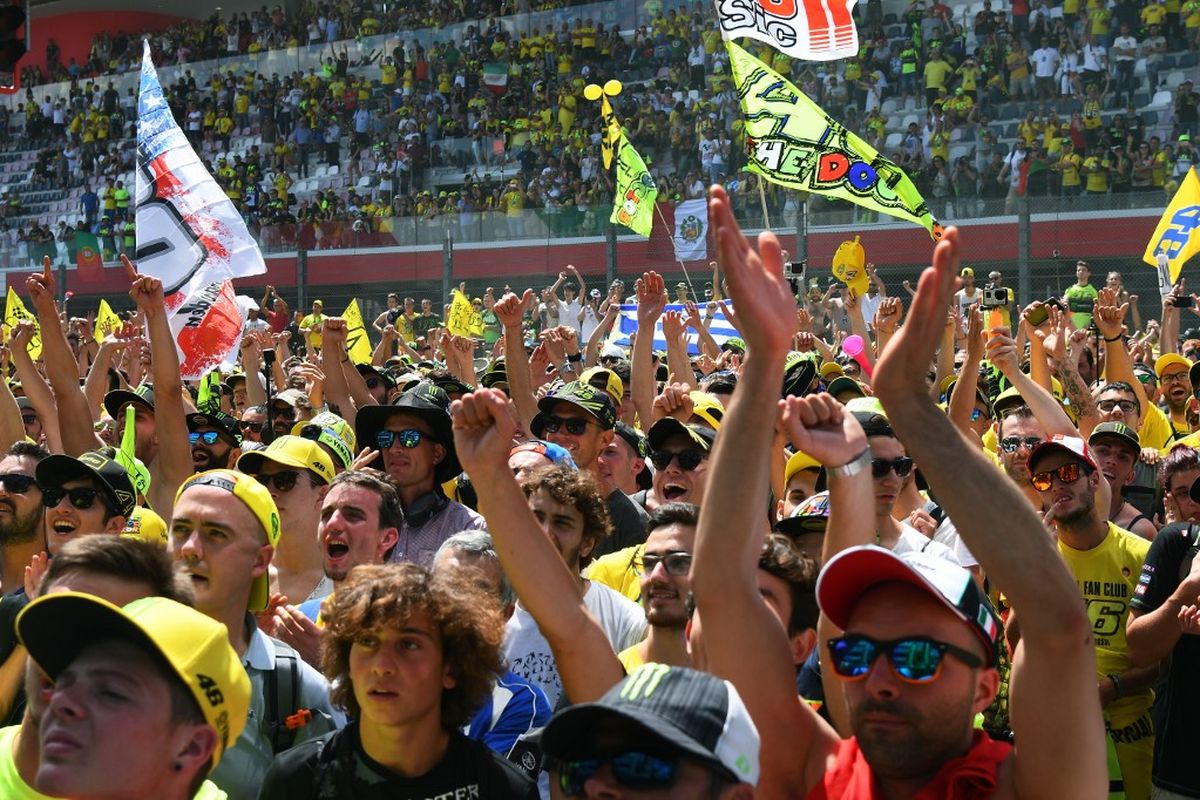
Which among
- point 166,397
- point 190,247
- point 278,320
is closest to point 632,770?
point 166,397

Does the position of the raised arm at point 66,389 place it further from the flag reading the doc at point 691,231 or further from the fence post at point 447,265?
the fence post at point 447,265

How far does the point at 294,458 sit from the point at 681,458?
1461mm

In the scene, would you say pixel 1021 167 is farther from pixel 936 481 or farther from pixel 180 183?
pixel 936 481

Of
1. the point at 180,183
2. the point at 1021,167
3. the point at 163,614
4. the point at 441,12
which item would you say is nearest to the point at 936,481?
the point at 163,614

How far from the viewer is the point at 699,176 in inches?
989

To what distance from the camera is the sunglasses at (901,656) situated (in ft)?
8.39

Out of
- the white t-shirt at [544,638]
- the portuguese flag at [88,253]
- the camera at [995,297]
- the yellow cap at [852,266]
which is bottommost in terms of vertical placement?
the portuguese flag at [88,253]

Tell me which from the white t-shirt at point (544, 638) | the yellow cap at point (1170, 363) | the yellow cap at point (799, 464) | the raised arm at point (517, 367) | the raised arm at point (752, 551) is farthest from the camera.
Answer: the yellow cap at point (1170, 363)

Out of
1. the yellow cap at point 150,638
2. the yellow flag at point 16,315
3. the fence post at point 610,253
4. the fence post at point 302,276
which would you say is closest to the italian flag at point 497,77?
the fence post at point 302,276

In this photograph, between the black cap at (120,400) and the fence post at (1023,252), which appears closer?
the black cap at (120,400)

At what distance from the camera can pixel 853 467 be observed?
3238 millimetres

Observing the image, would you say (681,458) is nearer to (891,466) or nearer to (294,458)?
(891,466)

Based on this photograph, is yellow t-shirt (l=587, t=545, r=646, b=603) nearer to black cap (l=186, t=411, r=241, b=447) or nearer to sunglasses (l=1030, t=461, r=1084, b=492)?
sunglasses (l=1030, t=461, r=1084, b=492)

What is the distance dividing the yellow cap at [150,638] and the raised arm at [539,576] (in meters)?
0.79
